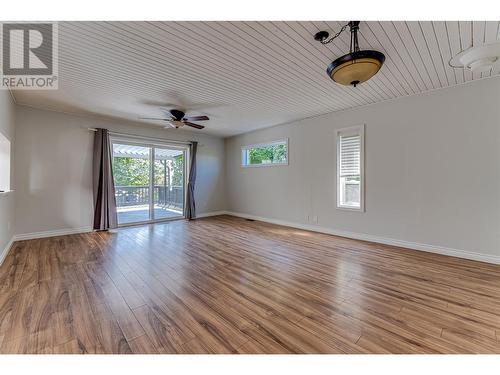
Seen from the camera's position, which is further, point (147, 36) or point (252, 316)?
point (147, 36)

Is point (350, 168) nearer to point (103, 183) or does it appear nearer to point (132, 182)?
point (132, 182)

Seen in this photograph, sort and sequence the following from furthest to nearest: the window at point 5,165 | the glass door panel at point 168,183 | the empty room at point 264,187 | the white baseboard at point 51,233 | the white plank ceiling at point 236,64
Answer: the glass door panel at point 168,183 → the white baseboard at point 51,233 → the window at point 5,165 → the white plank ceiling at point 236,64 → the empty room at point 264,187

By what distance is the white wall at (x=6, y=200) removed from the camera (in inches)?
122

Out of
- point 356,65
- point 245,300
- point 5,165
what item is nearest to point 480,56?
point 356,65

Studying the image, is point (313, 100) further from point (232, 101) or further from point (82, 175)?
point (82, 175)

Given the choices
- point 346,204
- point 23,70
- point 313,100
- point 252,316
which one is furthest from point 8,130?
point 346,204

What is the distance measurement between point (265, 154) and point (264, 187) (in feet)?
3.11

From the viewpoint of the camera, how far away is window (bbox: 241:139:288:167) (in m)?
5.77

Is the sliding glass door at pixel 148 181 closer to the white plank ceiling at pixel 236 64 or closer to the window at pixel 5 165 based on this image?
the white plank ceiling at pixel 236 64

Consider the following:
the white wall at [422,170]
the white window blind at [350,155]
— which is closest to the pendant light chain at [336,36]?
the white wall at [422,170]

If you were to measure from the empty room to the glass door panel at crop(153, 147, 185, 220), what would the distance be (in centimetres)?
9

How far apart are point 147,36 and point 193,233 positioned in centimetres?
362

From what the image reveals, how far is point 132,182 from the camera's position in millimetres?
5652
